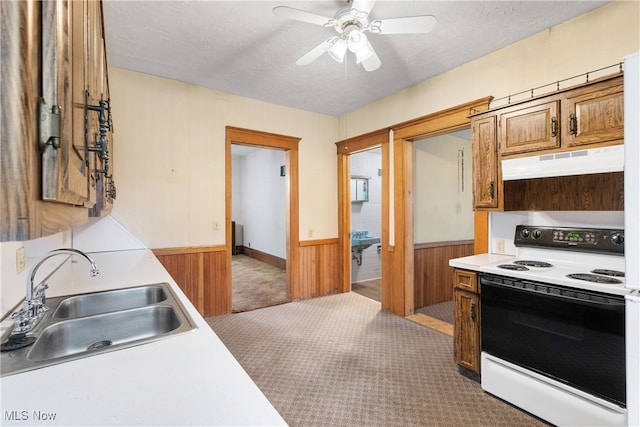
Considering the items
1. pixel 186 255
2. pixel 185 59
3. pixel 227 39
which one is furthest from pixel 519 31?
pixel 186 255

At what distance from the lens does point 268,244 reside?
6848 mm

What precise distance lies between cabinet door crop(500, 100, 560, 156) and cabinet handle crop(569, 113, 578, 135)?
0.07 meters

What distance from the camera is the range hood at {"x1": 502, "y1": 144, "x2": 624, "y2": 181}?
1.67 m

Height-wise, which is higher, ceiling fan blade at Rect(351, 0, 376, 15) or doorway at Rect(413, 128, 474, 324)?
ceiling fan blade at Rect(351, 0, 376, 15)

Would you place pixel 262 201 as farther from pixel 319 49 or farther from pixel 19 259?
pixel 19 259

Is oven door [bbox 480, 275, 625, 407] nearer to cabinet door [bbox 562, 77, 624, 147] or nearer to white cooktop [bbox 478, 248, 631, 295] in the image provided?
white cooktop [bbox 478, 248, 631, 295]

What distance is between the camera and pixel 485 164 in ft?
7.68

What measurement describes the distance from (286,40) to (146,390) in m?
2.54

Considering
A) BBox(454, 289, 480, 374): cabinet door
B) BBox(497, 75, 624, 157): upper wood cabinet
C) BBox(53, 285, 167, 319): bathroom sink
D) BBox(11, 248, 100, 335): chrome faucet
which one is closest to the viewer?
BBox(11, 248, 100, 335): chrome faucet

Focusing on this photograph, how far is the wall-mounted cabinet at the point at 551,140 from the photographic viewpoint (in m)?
1.76

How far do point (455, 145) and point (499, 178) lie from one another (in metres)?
2.24

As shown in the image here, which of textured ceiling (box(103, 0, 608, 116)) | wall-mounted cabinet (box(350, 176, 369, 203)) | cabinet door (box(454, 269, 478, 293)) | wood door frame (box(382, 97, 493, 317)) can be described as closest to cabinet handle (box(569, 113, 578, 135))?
textured ceiling (box(103, 0, 608, 116))

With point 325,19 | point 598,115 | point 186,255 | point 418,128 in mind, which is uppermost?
point 325,19

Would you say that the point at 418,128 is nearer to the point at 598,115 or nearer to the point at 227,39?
the point at 598,115
